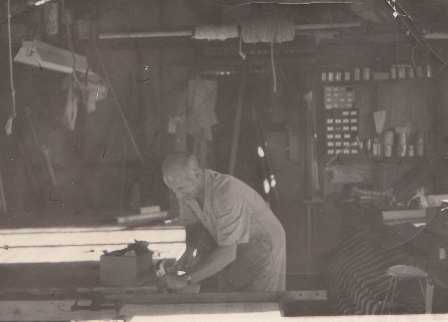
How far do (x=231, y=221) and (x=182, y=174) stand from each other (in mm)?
519

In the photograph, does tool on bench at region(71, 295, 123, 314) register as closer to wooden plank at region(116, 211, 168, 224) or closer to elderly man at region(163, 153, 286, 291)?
elderly man at region(163, 153, 286, 291)

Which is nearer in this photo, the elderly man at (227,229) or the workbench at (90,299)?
the workbench at (90,299)

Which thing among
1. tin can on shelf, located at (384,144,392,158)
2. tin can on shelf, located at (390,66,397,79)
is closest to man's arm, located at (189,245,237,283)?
tin can on shelf, located at (384,144,392,158)

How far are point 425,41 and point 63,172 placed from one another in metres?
4.03

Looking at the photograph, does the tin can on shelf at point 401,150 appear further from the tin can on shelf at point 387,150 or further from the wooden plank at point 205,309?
the wooden plank at point 205,309

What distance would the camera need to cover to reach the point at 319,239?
536 cm

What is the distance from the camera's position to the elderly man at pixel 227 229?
4027mm

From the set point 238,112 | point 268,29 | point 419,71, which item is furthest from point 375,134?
point 268,29

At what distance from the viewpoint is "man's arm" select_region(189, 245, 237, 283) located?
13.1ft

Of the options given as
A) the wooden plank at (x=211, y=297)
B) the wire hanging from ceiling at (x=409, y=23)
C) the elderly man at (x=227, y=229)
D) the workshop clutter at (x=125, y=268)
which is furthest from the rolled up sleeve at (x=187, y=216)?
the wire hanging from ceiling at (x=409, y=23)

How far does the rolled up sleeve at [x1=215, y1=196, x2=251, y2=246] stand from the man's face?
0.23m

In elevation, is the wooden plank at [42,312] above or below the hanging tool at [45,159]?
below

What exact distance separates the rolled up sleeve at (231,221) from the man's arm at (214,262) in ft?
0.16

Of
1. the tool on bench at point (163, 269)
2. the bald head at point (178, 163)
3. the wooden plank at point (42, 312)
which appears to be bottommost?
the wooden plank at point (42, 312)
